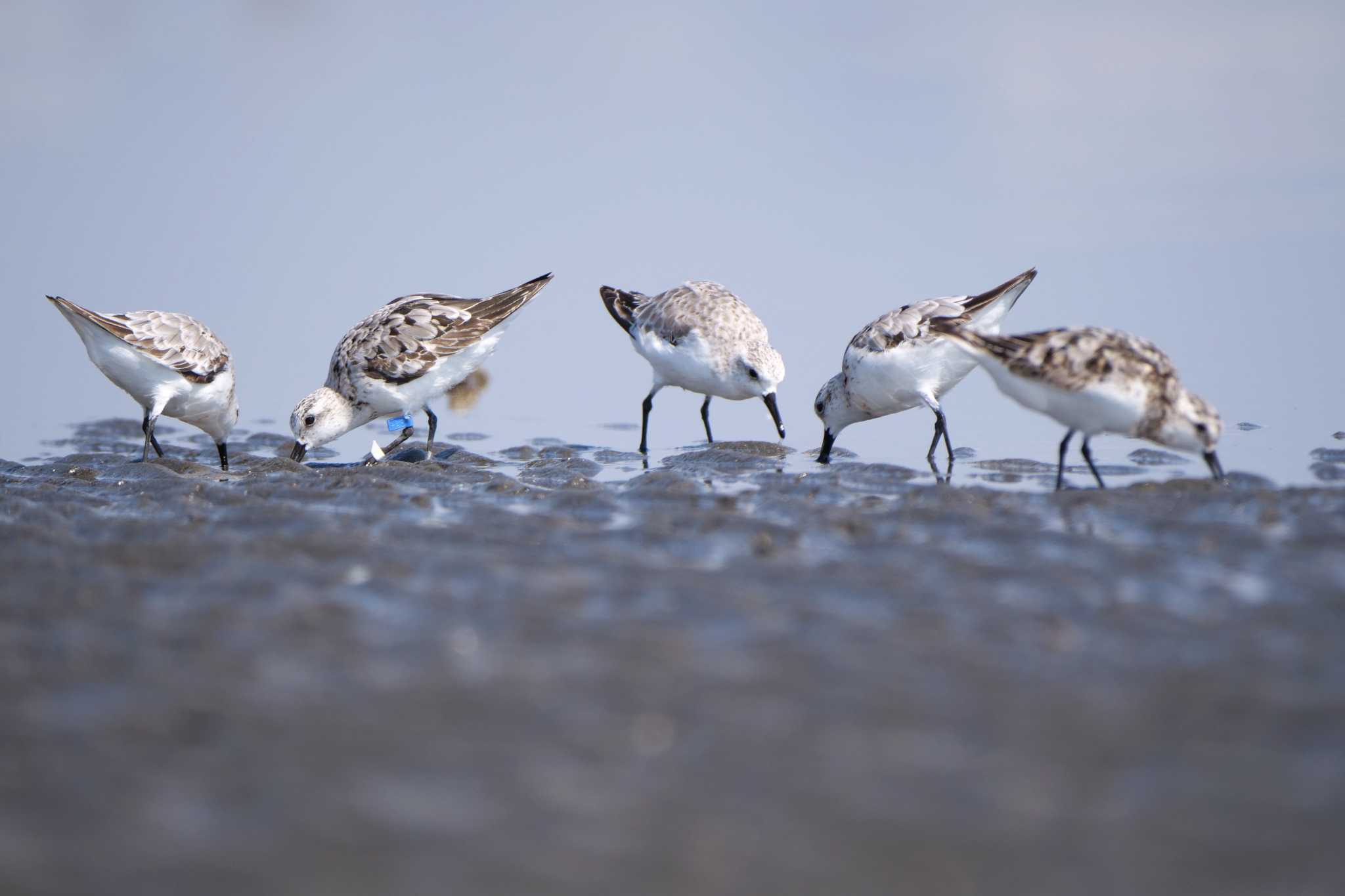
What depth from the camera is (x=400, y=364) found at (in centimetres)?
1273

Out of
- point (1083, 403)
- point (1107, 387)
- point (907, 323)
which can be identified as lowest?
point (1083, 403)

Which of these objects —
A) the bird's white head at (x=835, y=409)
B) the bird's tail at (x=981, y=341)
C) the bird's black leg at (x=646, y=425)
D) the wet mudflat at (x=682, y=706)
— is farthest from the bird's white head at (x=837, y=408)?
the wet mudflat at (x=682, y=706)

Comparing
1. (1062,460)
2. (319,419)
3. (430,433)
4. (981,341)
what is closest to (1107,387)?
(1062,460)

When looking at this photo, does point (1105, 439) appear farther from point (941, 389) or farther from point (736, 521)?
point (736, 521)

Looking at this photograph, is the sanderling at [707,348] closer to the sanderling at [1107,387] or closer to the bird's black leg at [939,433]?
the bird's black leg at [939,433]

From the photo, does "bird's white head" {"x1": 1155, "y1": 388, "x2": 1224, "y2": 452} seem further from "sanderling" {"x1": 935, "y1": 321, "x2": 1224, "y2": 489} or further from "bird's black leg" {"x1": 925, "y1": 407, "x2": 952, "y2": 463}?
"bird's black leg" {"x1": 925, "y1": 407, "x2": 952, "y2": 463}

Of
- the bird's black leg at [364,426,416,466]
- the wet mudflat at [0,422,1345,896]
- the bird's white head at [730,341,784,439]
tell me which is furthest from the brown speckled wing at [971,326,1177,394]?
the bird's black leg at [364,426,416,466]

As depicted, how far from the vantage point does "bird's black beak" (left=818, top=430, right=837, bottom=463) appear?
463 inches

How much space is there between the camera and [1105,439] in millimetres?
12852

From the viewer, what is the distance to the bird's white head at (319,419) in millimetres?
12484

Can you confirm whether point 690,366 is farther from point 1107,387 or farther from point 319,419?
point 1107,387

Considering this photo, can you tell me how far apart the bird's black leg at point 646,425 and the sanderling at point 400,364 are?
191cm

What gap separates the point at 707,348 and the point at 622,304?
8.13 ft

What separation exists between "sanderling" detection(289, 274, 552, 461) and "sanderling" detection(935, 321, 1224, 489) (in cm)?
633
